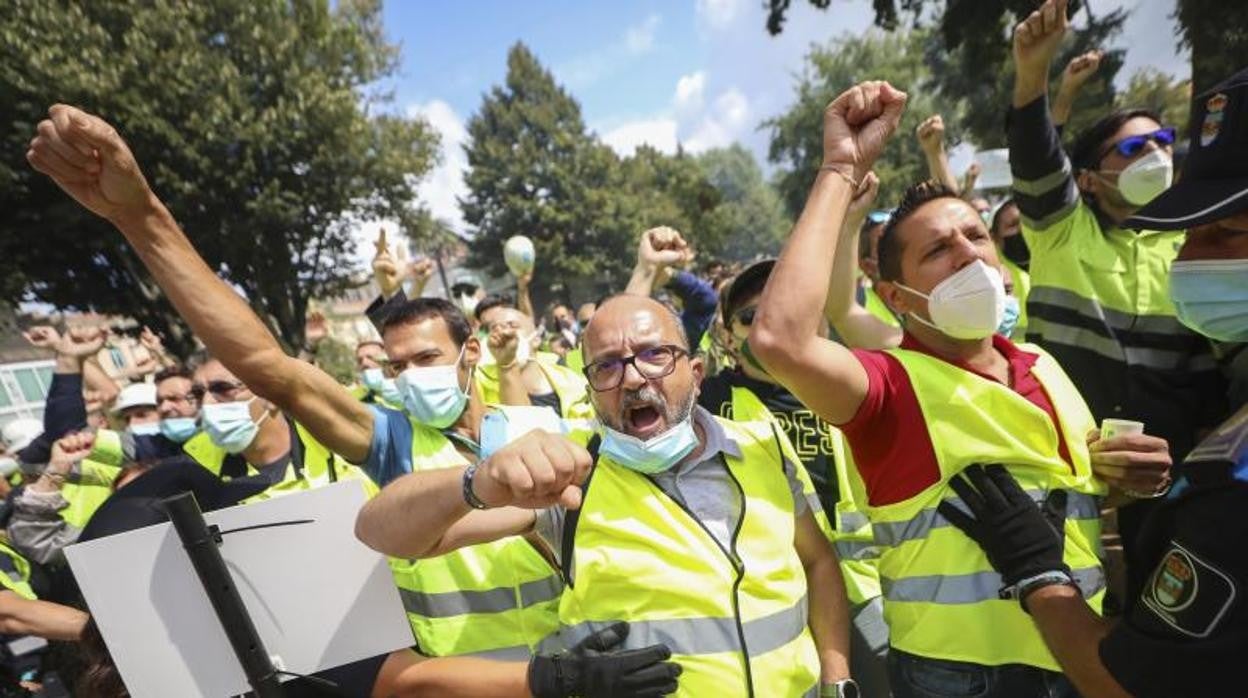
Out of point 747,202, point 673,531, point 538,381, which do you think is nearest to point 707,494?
point 673,531

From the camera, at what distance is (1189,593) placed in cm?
105

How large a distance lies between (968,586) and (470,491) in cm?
132

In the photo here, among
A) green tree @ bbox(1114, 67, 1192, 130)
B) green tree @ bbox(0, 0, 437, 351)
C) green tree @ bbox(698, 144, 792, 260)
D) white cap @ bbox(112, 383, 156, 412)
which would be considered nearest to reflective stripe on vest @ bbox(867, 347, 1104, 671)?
white cap @ bbox(112, 383, 156, 412)

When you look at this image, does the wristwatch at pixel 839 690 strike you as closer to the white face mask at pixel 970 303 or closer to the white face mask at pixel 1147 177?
the white face mask at pixel 970 303

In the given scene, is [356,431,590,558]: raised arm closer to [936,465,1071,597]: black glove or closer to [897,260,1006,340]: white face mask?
[936,465,1071,597]: black glove

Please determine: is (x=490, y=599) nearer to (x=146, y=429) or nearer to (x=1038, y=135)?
(x=1038, y=135)

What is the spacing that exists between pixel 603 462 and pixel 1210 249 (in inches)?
58.8

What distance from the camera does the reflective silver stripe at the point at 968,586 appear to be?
163cm

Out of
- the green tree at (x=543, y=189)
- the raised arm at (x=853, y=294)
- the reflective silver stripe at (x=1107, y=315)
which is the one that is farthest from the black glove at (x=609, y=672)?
the green tree at (x=543, y=189)

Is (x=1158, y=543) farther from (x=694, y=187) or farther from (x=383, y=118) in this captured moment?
(x=694, y=187)

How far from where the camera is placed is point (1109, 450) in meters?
1.59

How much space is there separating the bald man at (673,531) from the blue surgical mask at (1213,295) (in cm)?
107

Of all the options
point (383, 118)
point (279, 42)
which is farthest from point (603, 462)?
point (383, 118)

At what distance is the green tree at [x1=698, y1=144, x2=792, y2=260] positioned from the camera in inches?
3750
